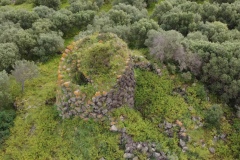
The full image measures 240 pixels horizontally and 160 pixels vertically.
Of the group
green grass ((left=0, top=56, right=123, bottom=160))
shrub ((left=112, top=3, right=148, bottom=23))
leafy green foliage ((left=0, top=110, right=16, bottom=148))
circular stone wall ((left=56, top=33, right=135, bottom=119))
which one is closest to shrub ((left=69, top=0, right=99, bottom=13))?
shrub ((left=112, top=3, right=148, bottom=23))

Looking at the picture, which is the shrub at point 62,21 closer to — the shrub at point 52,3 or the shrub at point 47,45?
the shrub at point 47,45

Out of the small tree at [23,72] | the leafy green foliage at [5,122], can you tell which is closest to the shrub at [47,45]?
the small tree at [23,72]

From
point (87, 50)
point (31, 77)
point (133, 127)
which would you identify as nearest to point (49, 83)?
point (31, 77)

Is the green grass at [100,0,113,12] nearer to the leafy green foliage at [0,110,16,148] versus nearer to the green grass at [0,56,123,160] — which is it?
the green grass at [0,56,123,160]

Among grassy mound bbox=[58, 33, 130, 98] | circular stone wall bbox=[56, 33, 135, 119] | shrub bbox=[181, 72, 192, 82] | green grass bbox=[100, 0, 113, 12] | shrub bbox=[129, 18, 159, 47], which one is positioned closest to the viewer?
circular stone wall bbox=[56, 33, 135, 119]

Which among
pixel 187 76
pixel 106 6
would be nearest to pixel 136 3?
pixel 106 6
